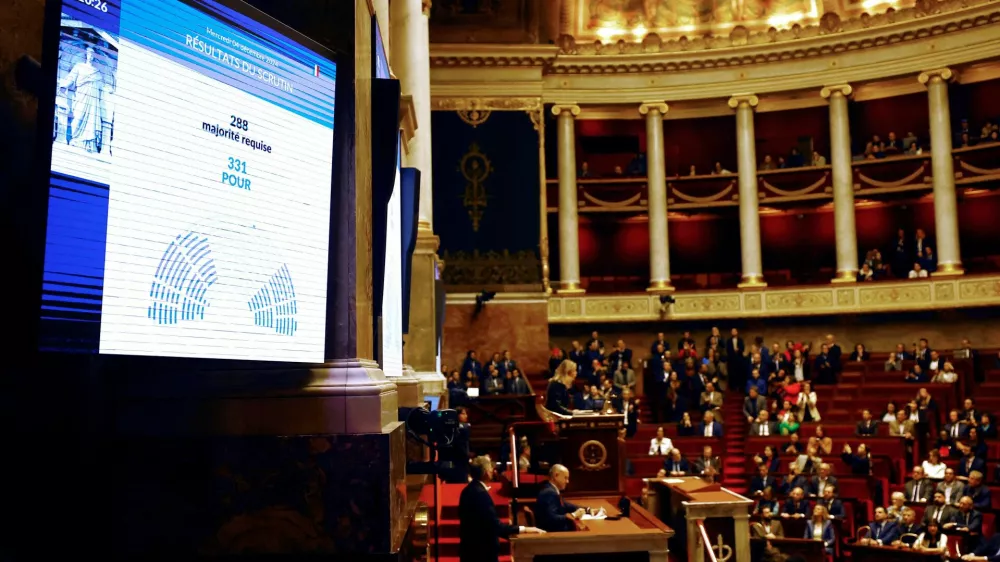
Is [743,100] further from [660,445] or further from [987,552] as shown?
[987,552]

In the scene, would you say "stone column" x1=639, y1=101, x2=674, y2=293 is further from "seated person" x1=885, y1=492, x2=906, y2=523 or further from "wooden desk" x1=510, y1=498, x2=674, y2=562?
"wooden desk" x1=510, y1=498, x2=674, y2=562

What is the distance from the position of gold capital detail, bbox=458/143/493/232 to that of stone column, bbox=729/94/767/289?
6.74 metres

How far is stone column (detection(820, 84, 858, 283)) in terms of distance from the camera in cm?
2412

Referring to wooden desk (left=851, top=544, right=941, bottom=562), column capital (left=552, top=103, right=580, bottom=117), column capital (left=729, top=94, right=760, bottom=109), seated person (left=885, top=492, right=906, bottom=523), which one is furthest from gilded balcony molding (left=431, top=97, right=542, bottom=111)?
wooden desk (left=851, top=544, right=941, bottom=562)

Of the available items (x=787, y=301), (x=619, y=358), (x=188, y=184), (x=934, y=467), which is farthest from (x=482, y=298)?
(x=188, y=184)

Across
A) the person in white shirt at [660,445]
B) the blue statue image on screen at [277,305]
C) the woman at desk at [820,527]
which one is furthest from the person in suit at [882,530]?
the blue statue image on screen at [277,305]

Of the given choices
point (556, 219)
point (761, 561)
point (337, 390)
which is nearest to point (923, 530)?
point (761, 561)

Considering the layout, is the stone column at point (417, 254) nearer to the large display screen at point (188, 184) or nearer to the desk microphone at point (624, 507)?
the desk microphone at point (624, 507)

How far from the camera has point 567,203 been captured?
2541 centimetres

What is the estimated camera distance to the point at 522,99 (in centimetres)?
2406

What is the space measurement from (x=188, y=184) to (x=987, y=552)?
447 inches

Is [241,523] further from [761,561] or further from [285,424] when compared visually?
[761,561]

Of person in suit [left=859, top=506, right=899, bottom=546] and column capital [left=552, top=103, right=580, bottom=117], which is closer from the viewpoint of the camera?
person in suit [left=859, top=506, right=899, bottom=546]
